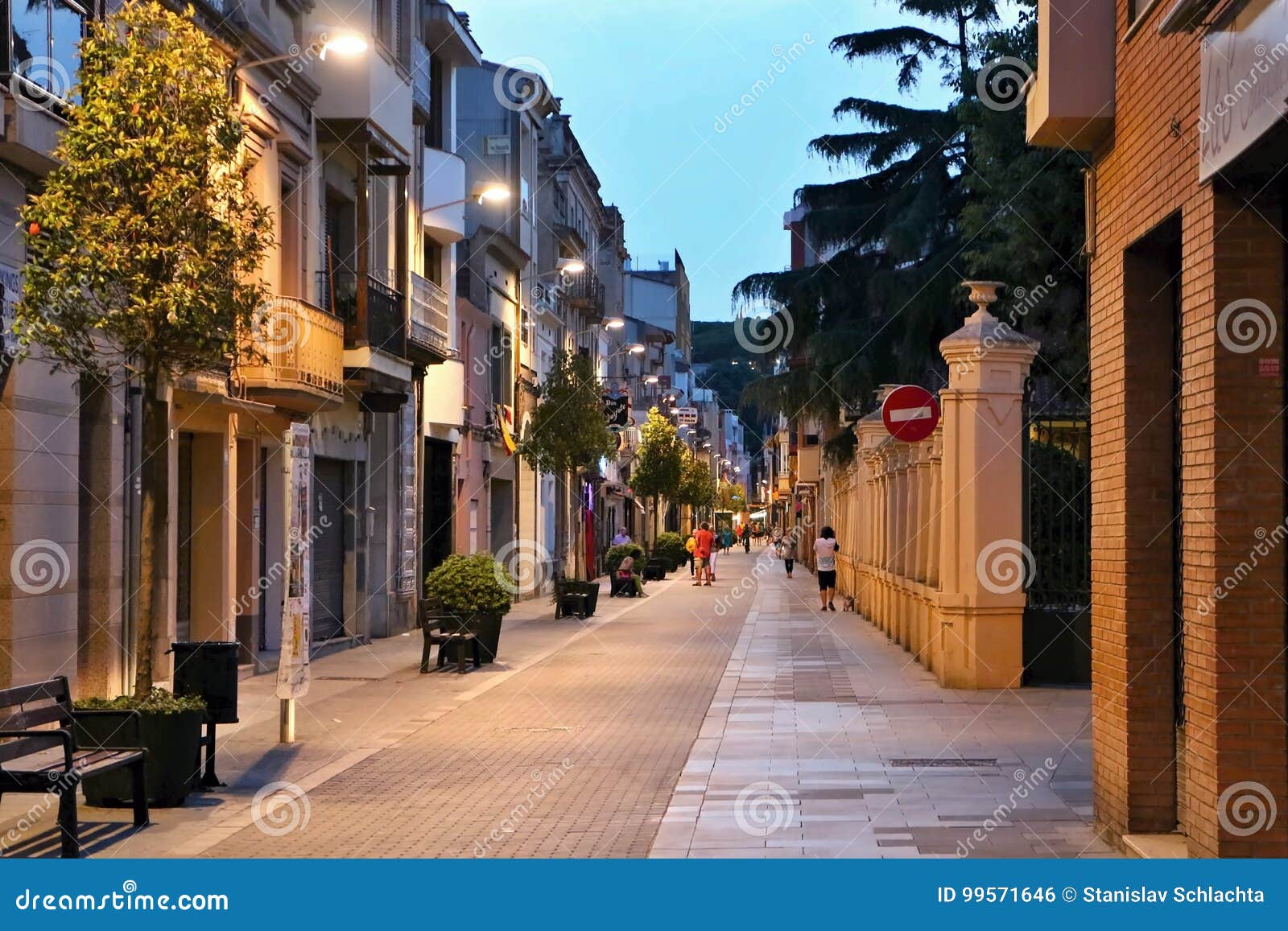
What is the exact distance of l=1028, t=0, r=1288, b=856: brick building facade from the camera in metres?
7.16

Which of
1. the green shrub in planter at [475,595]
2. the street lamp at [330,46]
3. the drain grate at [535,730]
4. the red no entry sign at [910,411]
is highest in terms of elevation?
the street lamp at [330,46]

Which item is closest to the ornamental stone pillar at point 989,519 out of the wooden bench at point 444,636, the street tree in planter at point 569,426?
the wooden bench at point 444,636

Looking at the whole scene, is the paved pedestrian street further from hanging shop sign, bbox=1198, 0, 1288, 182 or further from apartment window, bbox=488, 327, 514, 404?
apartment window, bbox=488, 327, 514, 404

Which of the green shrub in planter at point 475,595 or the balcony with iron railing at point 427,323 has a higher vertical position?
the balcony with iron railing at point 427,323

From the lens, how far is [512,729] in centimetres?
1498

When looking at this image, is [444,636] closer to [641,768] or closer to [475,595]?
[475,595]

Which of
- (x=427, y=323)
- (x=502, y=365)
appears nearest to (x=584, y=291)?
(x=502, y=365)

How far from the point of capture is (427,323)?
27.8m

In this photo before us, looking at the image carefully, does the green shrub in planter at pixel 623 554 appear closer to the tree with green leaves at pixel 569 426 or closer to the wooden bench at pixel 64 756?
the tree with green leaves at pixel 569 426

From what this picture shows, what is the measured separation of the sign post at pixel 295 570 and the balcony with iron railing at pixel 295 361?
555cm

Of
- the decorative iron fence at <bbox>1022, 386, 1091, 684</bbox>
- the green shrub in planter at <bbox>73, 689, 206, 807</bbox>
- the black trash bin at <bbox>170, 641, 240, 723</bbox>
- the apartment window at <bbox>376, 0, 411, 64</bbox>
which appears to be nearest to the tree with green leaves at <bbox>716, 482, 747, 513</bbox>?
the apartment window at <bbox>376, 0, 411, 64</bbox>

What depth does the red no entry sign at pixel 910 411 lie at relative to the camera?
18656 mm

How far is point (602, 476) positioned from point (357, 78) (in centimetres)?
3847

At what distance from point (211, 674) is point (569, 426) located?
25.8m
